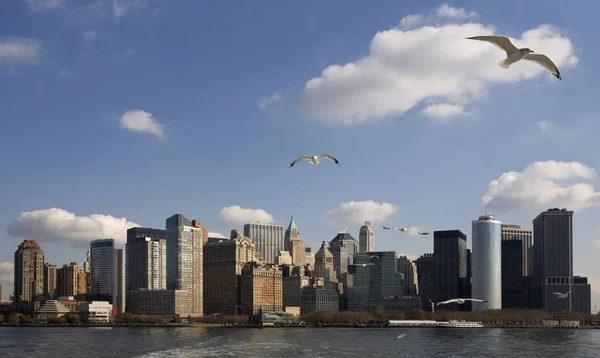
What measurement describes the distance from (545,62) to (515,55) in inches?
77.9

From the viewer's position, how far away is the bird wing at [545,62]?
34250 mm

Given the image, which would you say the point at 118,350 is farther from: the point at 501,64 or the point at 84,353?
the point at 501,64

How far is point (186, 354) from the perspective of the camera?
325 ft

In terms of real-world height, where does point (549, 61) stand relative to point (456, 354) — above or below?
above

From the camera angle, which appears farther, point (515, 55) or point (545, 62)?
point (515, 55)

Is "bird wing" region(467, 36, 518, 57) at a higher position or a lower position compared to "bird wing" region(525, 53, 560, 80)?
higher

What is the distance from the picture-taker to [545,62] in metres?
34.9

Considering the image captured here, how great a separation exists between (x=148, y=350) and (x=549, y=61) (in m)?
85.0

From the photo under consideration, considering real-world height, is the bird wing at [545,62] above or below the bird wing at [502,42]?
below

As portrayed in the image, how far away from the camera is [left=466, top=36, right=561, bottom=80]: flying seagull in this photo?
114ft

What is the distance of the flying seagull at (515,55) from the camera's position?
114 feet

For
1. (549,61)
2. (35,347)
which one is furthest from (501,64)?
(35,347)

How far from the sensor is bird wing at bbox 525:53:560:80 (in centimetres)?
3425

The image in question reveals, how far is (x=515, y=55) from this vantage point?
36.6 meters
